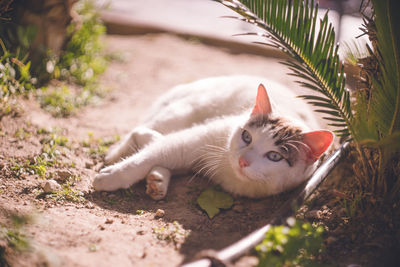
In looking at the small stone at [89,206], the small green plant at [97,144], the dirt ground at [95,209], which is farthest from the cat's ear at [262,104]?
the small green plant at [97,144]

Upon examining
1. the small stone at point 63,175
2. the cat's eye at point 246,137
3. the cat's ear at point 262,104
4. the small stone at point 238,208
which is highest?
the cat's ear at point 262,104

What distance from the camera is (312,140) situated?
8.14 ft

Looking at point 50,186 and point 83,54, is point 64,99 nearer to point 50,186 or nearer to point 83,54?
point 83,54

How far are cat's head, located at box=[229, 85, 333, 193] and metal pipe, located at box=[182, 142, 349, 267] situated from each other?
0.47 ft

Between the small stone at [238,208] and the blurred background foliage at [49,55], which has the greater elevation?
the blurred background foliage at [49,55]

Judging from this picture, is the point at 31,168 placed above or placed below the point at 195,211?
above

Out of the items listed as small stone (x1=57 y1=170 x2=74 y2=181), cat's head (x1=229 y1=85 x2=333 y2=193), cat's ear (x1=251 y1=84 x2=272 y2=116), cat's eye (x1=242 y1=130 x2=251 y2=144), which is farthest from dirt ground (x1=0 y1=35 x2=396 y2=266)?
cat's ear (x1=251 y1=84 x2=272 y2=116)

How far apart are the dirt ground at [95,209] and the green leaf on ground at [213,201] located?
5 cm

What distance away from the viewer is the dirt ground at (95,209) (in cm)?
200

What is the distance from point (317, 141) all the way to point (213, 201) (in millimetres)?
929

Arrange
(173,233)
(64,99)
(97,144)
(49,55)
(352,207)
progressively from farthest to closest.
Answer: (49,55) < (64,99) < (97,144) < (352,207) < (173,233)

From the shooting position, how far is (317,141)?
246 centimetres

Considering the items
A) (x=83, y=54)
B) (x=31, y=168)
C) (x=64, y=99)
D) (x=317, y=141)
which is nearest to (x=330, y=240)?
(x=317, y=141)

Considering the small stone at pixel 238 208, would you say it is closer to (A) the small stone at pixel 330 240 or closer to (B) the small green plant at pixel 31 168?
(A) the small stone at pixel 330 240
